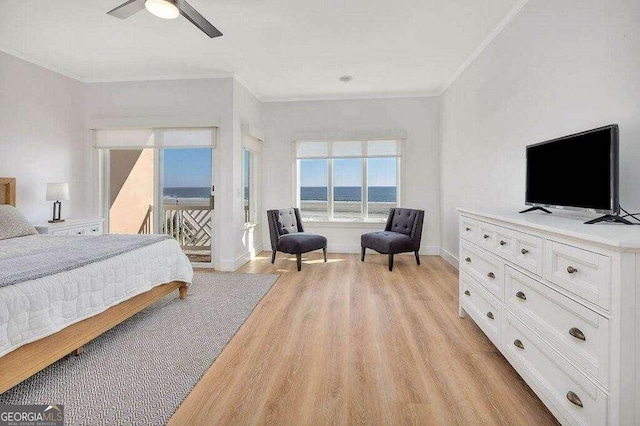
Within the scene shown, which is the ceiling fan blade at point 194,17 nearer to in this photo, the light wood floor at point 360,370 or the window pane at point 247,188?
the light wood floor at point 360,370

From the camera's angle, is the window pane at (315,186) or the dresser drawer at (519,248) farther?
the window pane at (315,186)

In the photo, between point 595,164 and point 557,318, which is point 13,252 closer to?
point 557,318

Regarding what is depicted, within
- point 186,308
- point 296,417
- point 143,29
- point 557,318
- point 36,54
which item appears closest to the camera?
point 557,318

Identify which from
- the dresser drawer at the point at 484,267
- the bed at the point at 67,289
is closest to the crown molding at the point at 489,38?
the dresser drawer at the point at 484,267

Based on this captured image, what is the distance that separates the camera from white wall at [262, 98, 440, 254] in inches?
211

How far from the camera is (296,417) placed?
154 centimetres

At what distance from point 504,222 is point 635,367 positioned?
97 cm

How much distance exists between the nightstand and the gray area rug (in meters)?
1.67

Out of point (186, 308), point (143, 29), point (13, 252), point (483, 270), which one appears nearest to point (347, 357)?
point (483, 270)

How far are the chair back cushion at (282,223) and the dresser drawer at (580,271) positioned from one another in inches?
144

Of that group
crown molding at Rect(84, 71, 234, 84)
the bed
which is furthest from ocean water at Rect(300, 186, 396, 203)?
the bed

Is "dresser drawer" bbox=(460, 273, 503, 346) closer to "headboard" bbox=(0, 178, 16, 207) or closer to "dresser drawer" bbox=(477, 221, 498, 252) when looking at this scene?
"dresser drawer" bbox=(477, 221, 498, 252)

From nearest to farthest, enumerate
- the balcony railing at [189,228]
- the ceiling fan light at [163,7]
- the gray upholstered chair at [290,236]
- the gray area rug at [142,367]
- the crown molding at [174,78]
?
the gray area rug at [142,367] < the ceiling fan light at [163,7] < the crown molding at [174,78] < the gray upholstered chair at [290,236] < the balcony railing at [189,228]

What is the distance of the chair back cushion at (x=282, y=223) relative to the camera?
470 cm
